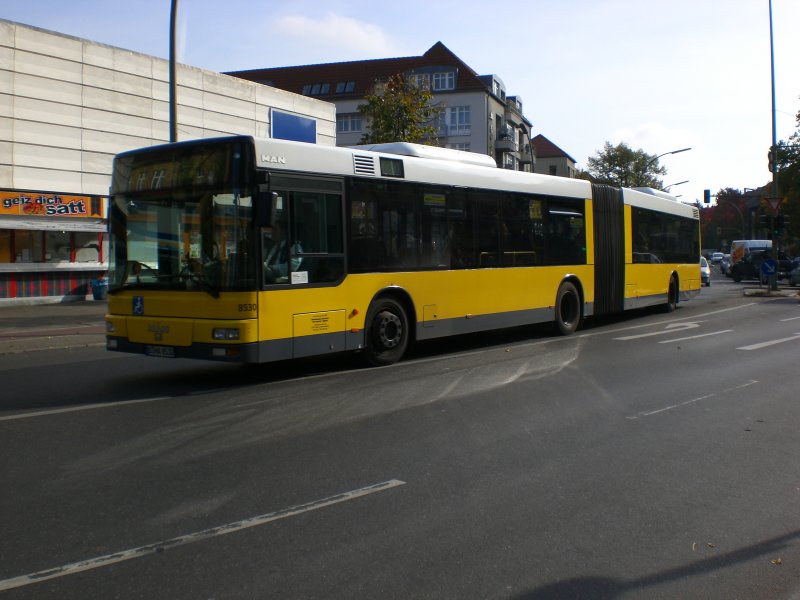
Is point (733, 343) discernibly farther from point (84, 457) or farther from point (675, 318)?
point (84, 457)

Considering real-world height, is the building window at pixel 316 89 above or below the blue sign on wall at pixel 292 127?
above

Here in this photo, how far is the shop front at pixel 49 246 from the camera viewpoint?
23.8 meters

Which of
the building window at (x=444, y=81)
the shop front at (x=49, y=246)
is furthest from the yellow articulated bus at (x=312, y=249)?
the building window at (x=444, y=81)

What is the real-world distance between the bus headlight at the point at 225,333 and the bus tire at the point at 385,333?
236 cm

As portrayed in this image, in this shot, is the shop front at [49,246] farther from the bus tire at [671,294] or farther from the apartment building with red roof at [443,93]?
the apartment building with red roof at [443,93]

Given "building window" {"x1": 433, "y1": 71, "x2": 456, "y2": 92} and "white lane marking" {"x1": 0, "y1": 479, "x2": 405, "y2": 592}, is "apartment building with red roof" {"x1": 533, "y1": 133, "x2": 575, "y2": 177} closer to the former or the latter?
"building window" {"x1": 433, "y1": 71, "x2": 456, "y2": 92}

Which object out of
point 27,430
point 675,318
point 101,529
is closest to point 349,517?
point 101,529

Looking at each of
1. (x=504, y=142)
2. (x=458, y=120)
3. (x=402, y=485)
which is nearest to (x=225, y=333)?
(x=402, y=485)

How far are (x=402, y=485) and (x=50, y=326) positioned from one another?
48.9 ft

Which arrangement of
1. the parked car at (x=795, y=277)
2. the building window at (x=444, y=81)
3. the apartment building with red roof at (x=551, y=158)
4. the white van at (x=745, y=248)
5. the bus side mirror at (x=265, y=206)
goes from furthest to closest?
the apartment building with red roof at (x=551, y=158), the building window at (x=444, y=81), the white van at (x=745, y=248), the parked car at (x=795, y=277), the bus side mirror at (x=265, y=206)

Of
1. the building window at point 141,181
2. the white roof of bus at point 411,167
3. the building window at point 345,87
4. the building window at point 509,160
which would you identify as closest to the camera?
the white roof of bus at point 411,167

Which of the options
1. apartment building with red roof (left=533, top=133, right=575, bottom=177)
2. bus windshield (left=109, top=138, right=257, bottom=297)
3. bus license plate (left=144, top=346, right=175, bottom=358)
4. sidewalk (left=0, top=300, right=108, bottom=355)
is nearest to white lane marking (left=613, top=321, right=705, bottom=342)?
bus windshield (left=109, top=138, right=257, bottom=297)

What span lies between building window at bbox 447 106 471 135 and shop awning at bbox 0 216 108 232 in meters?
53.8

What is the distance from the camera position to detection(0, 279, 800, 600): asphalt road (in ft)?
13.1
